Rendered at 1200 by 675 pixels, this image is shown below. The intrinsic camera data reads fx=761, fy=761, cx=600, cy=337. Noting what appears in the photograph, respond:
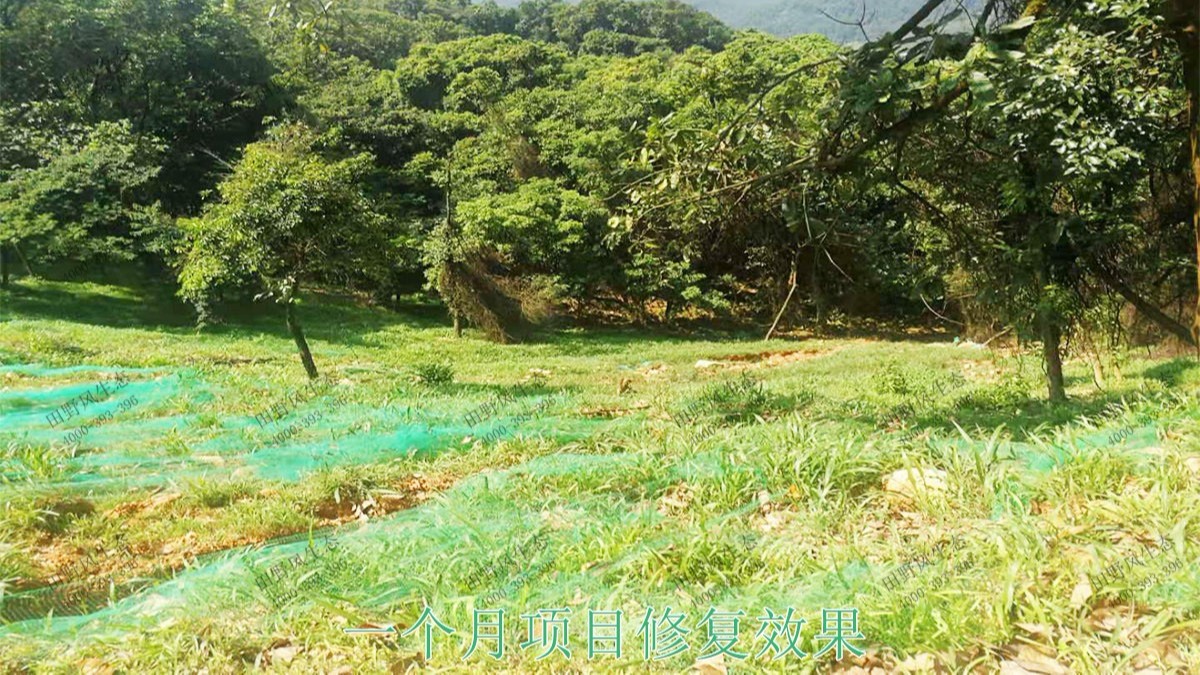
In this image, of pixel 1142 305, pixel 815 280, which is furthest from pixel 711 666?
pixel 815 280

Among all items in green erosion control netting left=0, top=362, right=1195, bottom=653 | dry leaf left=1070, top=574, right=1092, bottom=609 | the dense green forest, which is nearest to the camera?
dry leaf left=1070, top=574, right=1092, bottom=609

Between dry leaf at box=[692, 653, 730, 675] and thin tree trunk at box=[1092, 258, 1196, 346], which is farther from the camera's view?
thin tree trunk at box=[1092, 258, 1196, 346]

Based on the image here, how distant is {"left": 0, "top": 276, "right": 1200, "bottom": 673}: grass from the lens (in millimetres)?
2377

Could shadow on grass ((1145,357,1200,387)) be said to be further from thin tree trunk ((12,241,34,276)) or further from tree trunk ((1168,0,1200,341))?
thin tree trunk ((12,241,34,276))

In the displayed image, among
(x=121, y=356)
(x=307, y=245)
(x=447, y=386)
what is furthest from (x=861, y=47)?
(x=121, y=356)

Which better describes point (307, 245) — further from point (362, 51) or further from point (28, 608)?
point (362, 51)

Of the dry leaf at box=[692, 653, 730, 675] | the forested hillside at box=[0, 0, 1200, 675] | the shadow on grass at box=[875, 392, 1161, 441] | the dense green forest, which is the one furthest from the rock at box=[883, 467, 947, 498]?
the dry leaf at box=[692, 653, 730, 675]

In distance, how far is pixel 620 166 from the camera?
4.57 meters

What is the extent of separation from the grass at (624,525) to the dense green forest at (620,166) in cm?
132

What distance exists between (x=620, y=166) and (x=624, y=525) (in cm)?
227

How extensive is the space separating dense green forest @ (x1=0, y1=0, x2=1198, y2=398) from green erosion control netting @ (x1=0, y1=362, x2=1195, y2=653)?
1478mm

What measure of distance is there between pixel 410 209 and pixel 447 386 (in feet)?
54.9

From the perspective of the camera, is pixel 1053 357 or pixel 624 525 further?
pixel 1053 357

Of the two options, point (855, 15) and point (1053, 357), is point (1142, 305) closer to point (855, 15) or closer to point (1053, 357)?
point (1053, 357)
